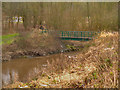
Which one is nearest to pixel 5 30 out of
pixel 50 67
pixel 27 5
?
pixel 27 5

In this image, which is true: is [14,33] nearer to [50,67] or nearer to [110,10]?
[110,10]

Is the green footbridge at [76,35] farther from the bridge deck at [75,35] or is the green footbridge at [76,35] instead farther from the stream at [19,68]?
the stream at [19,68]

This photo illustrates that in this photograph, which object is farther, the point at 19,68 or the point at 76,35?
the point at 76,35

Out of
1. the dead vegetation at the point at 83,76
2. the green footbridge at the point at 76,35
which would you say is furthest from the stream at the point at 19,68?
the green footbridge at the point at 76,35

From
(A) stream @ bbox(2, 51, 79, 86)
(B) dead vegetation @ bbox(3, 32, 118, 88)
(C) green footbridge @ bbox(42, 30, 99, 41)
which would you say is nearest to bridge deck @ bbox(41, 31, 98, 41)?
(C) green footbridge @ bbox(42, 30, 99, 41)

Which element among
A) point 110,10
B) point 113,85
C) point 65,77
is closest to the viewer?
point 113,85

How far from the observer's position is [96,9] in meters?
15.3

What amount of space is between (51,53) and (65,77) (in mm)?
7813

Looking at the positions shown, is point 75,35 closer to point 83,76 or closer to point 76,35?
point 76,35

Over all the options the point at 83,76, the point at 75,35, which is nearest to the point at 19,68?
the point at 83,76

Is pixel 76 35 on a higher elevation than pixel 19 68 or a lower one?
higher

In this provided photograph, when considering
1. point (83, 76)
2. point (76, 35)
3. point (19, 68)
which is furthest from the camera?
point (76, 35)

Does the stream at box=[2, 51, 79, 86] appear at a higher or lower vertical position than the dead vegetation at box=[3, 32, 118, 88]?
lower

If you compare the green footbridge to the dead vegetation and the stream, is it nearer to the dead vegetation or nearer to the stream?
the stream
